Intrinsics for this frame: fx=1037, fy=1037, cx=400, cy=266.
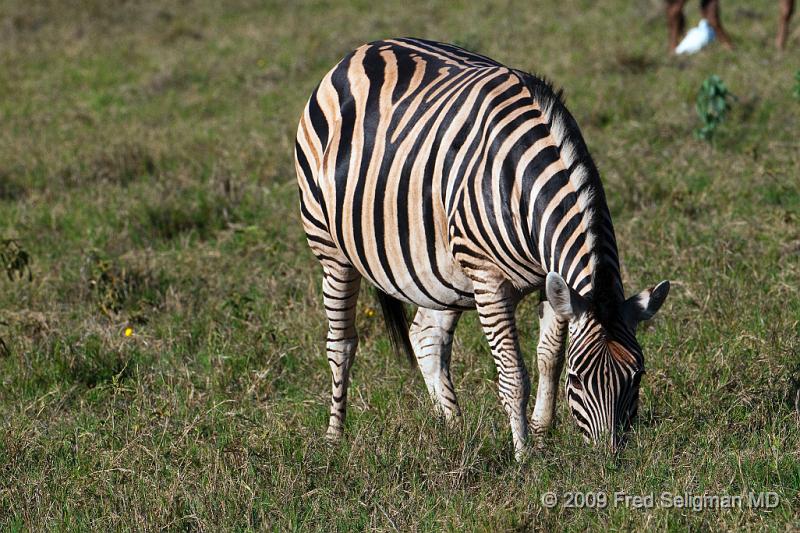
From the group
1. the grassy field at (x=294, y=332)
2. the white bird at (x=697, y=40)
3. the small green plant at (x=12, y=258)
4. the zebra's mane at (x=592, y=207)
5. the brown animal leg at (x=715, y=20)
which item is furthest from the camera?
the brown animal leg at (x=715, y=20)

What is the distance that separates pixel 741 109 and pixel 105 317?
5.94m

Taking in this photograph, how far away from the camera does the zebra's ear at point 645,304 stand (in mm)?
3824

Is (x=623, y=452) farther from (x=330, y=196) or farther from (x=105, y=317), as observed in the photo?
(x=105, y=317)

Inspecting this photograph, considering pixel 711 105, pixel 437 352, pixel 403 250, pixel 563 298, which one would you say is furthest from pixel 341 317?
pixel 711 105

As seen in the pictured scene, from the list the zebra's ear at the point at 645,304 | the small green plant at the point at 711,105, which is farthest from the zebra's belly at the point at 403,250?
→ the small green plant at the point at 711,105

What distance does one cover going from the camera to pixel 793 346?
5.12 metres

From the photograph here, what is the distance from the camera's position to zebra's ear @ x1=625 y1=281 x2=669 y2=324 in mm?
3824

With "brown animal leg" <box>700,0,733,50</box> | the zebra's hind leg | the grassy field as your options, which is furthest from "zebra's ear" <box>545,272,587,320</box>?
"brown animal leg" <box>700,0,733,50</box>

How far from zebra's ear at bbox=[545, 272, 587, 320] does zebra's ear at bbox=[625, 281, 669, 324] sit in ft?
0.66

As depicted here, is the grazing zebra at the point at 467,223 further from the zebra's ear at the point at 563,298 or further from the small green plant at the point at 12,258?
the small green plant at the point at 12,258

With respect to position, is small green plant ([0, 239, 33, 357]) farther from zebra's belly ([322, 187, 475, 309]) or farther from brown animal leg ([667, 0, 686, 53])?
brown animal leg ([667, 0, 686, 53])

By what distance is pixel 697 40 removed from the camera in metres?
12.1

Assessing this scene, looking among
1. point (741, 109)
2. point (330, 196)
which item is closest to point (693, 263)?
point (330, 196)

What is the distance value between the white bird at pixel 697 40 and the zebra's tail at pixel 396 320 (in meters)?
7.82
